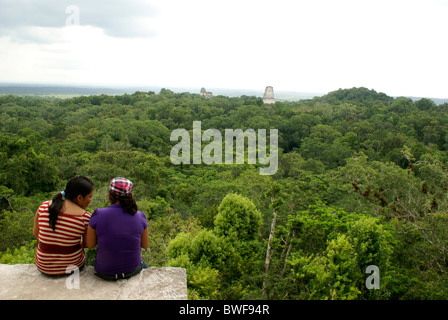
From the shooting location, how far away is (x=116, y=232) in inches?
148

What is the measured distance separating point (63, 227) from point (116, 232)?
0.65 meters

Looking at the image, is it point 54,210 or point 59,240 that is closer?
point 54,210

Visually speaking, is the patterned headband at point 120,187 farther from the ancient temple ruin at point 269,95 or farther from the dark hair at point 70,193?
the ancient temple ruin at point 269,95

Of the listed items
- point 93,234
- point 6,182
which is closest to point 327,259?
point 93,234

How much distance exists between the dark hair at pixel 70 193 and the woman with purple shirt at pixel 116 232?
325 millimetres

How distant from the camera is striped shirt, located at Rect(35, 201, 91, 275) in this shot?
373cm

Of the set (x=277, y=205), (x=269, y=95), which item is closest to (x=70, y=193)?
(x=277, y=205)

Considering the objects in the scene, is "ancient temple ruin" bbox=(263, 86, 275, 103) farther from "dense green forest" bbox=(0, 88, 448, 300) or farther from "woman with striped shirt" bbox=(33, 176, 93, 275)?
"woman with striped shirt" bbox=(33, 176, 93, 275)

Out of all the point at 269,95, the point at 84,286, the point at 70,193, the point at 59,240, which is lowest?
the point at 84,286

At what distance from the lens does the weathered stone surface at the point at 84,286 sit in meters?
3.57

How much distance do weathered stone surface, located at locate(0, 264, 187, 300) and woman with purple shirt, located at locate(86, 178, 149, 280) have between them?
161 mm

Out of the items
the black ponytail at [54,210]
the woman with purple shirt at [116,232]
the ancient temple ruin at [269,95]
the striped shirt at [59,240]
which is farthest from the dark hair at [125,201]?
the ancient temple ruin at [269,95]

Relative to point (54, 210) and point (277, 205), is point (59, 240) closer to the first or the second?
point (54, 210)
